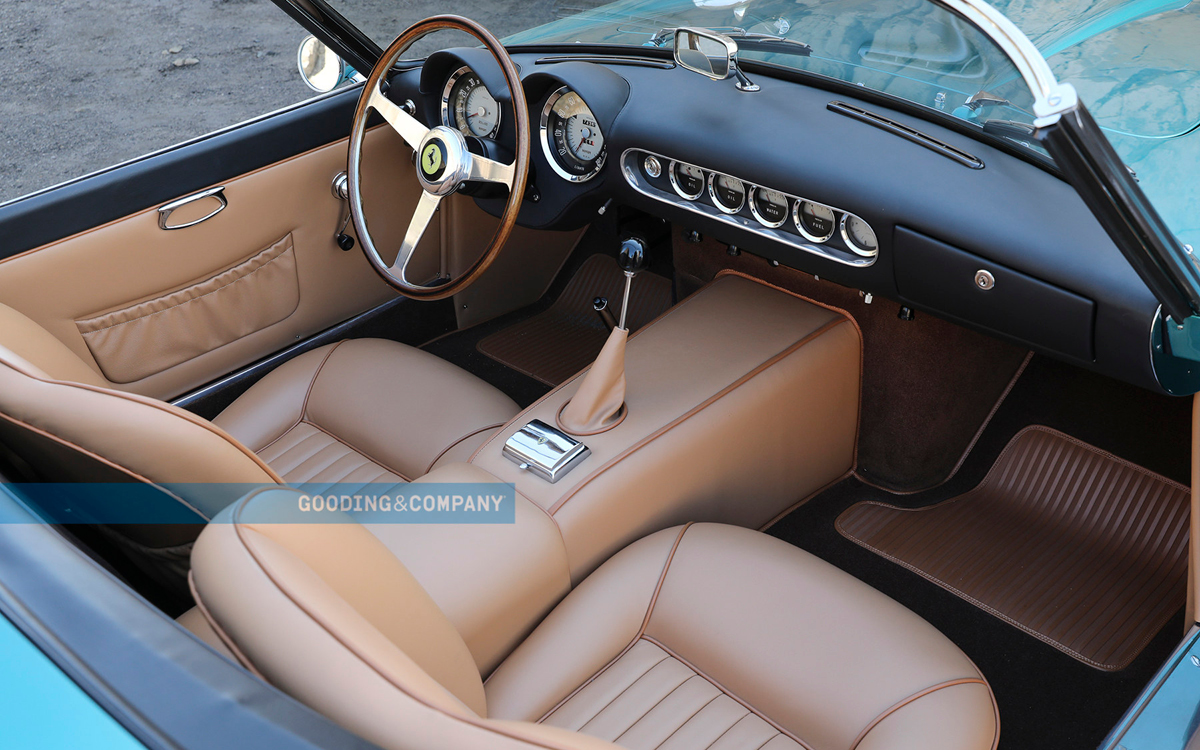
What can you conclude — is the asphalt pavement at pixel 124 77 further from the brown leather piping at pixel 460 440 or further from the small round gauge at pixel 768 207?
the small round gauge at pixel 768 207

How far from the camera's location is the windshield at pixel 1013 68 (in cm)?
144

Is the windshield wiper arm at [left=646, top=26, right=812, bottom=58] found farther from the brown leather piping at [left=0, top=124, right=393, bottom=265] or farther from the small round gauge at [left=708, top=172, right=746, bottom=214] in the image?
the brown leather piping at [left=0, top=124, right=393, bottom=265]

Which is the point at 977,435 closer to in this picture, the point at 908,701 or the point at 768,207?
the point at 768,207

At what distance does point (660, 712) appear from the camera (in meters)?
1.33

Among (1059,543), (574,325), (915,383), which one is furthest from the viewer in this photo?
(574,325)

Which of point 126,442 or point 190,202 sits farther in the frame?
point 190,202

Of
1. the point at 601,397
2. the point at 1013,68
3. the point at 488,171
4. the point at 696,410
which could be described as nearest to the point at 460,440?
the point at 601,397

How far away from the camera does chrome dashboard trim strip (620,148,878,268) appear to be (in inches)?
68.5

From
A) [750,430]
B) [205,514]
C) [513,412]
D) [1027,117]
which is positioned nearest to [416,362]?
[513,412]

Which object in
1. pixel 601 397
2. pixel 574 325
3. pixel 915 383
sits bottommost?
pixel 574 325

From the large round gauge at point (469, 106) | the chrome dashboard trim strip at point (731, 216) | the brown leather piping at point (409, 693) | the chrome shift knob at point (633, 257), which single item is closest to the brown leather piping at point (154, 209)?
the large round gauge at point (469, 106)

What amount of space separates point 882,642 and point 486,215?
1.67 meters

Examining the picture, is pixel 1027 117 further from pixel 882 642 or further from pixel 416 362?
pixel 416 362

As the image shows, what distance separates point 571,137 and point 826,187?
63 cm
